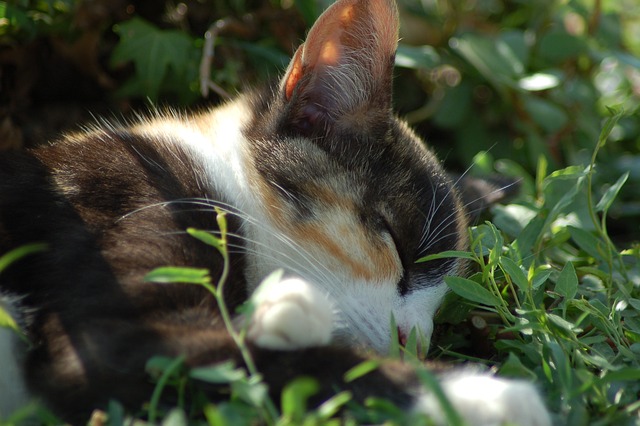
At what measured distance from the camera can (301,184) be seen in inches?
70.2

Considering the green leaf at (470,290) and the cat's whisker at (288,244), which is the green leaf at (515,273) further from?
the cat's whisker at (288,244)

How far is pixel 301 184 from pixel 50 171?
59cm

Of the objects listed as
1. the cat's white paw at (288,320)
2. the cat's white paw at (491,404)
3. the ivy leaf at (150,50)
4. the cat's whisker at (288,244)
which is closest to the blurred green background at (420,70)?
the ivy leaf at (150,50)

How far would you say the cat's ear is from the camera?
1785 mm

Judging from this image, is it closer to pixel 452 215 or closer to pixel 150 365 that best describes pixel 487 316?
pixel 452 215

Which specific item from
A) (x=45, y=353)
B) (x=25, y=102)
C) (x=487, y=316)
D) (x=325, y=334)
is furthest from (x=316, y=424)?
(x=25, y=102)

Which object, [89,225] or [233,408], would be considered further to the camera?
[89,225]

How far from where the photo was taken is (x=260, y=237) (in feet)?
5.58

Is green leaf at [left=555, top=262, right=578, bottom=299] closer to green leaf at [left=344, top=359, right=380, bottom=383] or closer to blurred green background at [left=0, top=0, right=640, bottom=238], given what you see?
green leaf at [left=344, top=359, right=380, bottom=383]

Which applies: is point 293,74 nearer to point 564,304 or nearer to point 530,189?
point 564,304

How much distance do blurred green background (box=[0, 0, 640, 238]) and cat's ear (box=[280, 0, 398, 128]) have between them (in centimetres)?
51

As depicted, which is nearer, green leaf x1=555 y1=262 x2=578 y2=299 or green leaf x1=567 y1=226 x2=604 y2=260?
green leaf x1=555 y1=262 x2=578 y2=299

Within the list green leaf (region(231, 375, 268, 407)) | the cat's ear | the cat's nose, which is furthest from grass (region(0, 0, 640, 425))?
the cat's ear

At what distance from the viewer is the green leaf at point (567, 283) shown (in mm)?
1606
